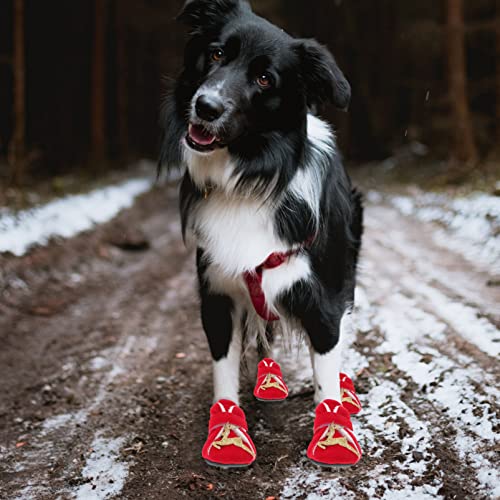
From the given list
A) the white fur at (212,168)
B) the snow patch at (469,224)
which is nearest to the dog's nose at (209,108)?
the white fur at (212,168)

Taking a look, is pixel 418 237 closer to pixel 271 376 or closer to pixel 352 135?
pixel 271 376

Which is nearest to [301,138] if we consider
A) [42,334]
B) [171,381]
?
[171,381]

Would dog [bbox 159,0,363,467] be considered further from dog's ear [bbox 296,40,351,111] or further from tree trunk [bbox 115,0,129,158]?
tree trunk [bbox 115,0,129,158]

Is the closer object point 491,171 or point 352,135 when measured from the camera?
point 491,171

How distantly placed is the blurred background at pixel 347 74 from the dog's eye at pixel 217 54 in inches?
300

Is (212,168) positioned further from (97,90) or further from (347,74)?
(347,74)

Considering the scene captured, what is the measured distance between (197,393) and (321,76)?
2052mm

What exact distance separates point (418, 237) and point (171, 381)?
4.70m

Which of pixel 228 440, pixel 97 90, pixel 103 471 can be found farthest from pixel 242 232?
pixel 97 90

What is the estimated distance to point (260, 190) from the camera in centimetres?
260

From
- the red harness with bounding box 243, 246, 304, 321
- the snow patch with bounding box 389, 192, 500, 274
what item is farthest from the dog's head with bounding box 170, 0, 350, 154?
the snow patch with bounding box 389, 192, 500, 274

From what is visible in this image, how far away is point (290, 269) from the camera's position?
2.61 metres

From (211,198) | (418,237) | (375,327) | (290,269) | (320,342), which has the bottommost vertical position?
(418,237)

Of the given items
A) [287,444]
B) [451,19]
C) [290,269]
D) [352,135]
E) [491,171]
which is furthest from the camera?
[352,135]
